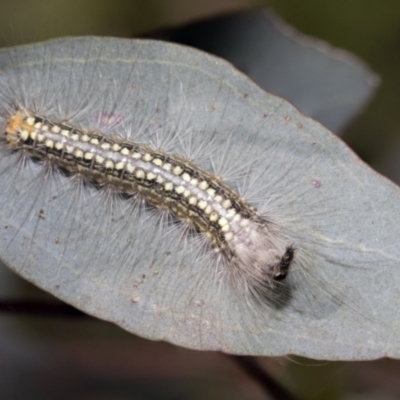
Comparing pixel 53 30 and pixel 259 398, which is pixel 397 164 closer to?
pixel 259 398

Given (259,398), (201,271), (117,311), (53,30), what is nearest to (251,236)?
(201,271)

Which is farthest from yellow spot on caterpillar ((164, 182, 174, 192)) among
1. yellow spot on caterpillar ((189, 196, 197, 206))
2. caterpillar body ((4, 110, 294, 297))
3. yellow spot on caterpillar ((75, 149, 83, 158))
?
yellow spot on caterpillar ((75, 149, 83, 158))

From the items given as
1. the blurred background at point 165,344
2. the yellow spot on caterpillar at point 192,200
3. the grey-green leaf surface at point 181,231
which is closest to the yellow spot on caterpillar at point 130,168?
the grey-green leaf surface at point 181,231

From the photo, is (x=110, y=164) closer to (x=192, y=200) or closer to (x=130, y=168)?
(x=130, y=168)

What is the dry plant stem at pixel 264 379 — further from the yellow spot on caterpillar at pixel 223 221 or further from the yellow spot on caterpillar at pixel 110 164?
the yellow spot on caterpillar at pixel 110 164

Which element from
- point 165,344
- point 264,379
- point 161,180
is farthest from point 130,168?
point 165,344
